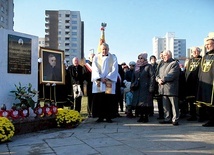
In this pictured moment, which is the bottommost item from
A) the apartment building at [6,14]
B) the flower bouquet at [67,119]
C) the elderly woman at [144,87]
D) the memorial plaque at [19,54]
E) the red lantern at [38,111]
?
the flower bouquet at [67,119]

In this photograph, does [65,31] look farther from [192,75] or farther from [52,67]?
[192,75]

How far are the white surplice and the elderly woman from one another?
0.61m

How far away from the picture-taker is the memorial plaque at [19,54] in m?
6.44

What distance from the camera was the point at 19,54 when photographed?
6637mm

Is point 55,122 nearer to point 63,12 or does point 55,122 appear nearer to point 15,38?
point 15,38

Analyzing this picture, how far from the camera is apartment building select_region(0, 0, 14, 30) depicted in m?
72.9

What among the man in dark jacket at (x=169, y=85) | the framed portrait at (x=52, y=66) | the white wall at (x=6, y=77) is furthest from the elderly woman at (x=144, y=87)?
the white wall at (x=6, y=77)

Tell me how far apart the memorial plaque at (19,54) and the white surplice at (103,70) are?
67.0 inches

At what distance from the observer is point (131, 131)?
5.85 metres

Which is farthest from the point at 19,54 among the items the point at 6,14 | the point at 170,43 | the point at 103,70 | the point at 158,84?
the point at 170,43

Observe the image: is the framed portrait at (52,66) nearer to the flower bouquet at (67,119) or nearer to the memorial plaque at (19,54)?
the memorial plaque at (19,54)

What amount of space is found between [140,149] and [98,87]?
328 centimetres

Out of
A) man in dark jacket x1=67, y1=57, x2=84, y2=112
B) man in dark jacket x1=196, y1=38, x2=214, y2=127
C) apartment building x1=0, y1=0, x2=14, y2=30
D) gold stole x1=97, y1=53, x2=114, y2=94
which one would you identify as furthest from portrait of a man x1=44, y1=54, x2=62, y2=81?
apartment building x1=0, y1=0, x2=14, y2=30

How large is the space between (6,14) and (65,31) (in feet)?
117
